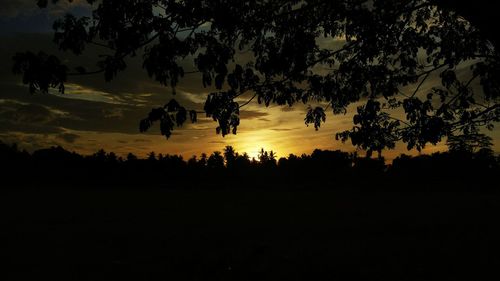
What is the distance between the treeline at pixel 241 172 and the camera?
124m

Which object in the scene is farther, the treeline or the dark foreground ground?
the treeline

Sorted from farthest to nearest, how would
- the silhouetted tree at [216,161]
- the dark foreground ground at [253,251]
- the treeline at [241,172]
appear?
the silhouetted tree at [216,161], the treeline at [241,172], the dark foreground ground at [253,251]

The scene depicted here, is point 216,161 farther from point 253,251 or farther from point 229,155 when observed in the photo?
point 253,251

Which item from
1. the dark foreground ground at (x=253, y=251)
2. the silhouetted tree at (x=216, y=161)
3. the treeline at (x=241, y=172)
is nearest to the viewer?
the dark foreground ground at (x=253, y=251)

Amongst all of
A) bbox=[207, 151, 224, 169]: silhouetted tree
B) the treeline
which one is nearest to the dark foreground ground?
the treeline

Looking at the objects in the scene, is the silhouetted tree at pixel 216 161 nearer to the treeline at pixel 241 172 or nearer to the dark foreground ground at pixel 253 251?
the treeline at pixel 241 172

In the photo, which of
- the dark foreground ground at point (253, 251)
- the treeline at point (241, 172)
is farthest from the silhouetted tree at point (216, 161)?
the dark foreground ground at point (253, 251)

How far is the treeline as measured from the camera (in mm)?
124000

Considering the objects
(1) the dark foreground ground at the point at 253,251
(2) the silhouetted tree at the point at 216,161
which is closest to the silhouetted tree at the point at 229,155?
(2) the silhouetted tree at the point at 216,161

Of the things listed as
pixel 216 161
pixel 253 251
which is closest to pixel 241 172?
pixel 216 161

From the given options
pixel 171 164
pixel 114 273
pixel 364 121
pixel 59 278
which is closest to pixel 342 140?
pixel 364 121

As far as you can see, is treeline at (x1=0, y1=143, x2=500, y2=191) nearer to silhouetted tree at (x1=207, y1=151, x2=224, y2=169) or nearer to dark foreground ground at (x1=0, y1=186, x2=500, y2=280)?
silhouetted tree at (x1=207, y1=151, x2=224, y2=169)

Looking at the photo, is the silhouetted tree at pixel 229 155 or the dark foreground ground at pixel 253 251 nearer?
the dark foreground ground at pixel 253 251

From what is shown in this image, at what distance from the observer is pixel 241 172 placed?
15812 centimetres
